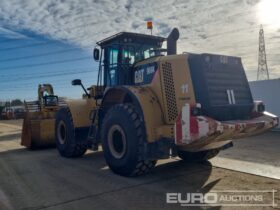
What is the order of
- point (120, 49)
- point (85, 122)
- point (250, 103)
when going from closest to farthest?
point (250, 103) < point (120, 49) < point (85, 122)

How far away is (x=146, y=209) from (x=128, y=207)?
0.86 ft

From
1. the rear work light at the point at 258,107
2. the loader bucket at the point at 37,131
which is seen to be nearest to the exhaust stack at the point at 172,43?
the rear work light at the point at 258,107

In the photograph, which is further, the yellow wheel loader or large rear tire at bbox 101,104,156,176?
the yellow wheel loader

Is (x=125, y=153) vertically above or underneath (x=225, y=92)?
underneath

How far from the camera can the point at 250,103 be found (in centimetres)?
567

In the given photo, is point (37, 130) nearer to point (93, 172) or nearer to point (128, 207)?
point (93, 172)

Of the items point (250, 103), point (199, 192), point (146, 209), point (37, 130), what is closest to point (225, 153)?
point (250, 103)

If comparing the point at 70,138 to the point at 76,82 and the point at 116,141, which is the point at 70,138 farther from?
the point at 116,141

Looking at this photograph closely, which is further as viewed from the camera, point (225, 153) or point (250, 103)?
point (225, 153)

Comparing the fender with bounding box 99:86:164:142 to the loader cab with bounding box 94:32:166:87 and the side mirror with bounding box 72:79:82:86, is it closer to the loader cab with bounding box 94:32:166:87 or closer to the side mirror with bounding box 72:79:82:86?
the loader cab with bounding box 94:32:166:87

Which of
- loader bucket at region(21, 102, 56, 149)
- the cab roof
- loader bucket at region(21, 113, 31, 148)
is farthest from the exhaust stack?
loader bucket at region(21, 113, 31, 148)

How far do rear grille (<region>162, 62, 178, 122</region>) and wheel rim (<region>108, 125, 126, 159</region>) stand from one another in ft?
3.52

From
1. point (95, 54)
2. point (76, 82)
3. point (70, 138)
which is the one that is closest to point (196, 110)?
point (95, 54)

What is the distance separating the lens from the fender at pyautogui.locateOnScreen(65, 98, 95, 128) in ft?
25.3
